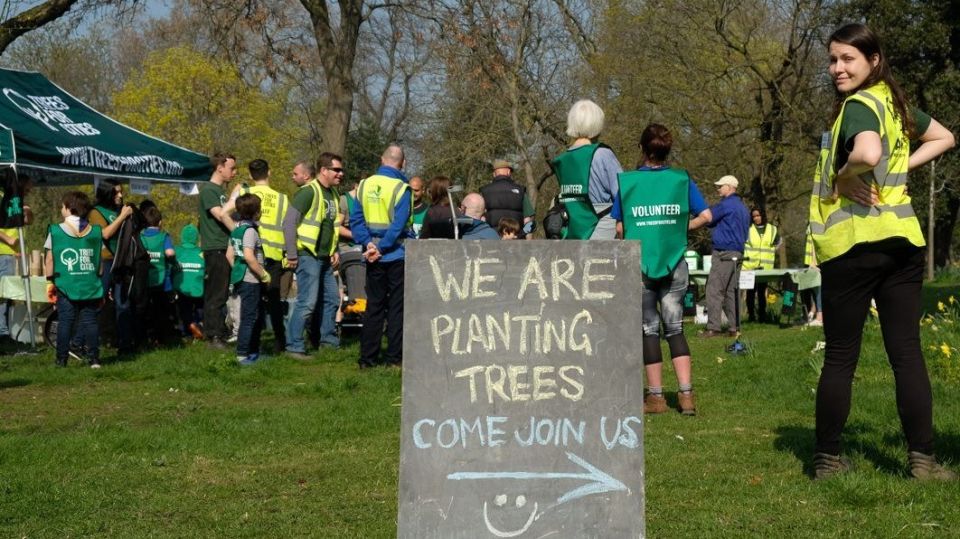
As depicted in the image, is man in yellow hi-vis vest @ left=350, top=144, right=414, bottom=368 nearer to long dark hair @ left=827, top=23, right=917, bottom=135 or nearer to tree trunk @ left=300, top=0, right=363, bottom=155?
long dark hair @ left=827, top=23, right=917, bottom=135

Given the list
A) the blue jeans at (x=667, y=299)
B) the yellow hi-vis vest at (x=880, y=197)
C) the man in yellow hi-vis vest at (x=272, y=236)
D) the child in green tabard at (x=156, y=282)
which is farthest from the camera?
the child in green tabard at (x=156, y=282)

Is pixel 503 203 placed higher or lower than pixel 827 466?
higher

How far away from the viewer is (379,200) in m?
11.0

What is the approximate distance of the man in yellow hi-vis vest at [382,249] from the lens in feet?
35.8

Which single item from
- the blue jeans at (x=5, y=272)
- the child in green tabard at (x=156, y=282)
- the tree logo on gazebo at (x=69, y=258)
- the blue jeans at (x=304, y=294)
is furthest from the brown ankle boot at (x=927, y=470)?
the blue jeans at (x=5, y=272)

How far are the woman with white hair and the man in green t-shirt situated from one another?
6.21 metres

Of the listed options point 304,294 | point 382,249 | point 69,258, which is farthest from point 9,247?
point 382,249

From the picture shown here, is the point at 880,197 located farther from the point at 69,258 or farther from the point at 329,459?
the point at 69,258

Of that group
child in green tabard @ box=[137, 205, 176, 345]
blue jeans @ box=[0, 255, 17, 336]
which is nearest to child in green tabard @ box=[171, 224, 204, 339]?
child in green tabard @ box=[137, 205, 176, 345]

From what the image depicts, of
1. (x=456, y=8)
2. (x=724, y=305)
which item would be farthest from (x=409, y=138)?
(x=724, y=305)

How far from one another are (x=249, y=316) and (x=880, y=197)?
7482 mm

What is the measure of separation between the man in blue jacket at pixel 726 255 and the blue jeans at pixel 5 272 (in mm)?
8758

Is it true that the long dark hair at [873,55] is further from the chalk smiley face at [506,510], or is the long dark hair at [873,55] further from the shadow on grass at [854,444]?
the chalk smiley face at [506,510]

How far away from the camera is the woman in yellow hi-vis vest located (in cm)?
539
